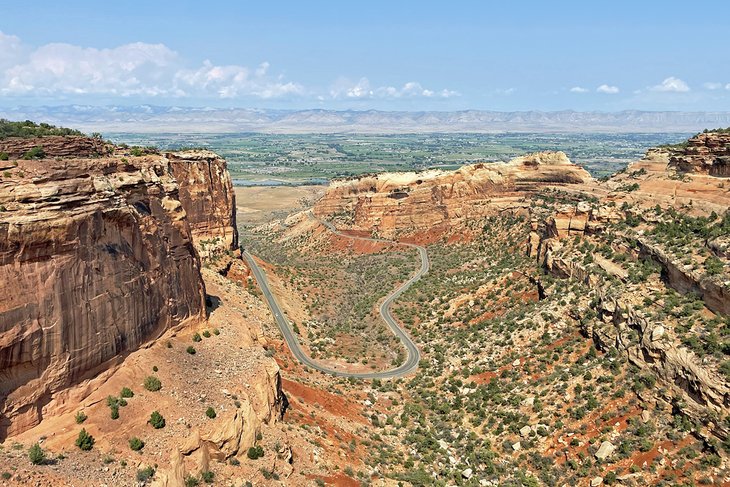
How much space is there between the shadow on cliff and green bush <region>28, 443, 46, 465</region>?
63.5 ft

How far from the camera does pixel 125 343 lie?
3275cm

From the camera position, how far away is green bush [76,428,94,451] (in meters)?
26.6

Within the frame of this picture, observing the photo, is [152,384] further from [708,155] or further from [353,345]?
[708,155]

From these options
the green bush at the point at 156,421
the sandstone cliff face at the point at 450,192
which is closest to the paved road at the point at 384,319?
the sandstone cliff face at the point at 450,192

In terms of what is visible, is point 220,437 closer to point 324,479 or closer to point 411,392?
point 324,479

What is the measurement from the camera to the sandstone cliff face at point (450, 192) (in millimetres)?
99375

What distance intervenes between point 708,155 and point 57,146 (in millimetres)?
67852

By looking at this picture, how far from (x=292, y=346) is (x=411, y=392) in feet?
50.1

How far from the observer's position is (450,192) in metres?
105

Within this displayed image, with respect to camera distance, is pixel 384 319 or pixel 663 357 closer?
pixel 663 357

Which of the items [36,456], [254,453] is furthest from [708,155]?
Result: [36,456]

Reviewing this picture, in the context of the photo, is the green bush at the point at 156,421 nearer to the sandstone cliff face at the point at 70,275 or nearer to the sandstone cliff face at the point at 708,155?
the sandstone cliff face at the point at 70,275

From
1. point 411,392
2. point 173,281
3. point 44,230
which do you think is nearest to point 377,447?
point 411,392

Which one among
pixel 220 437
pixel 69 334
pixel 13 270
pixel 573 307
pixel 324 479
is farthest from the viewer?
pixel 573 307
